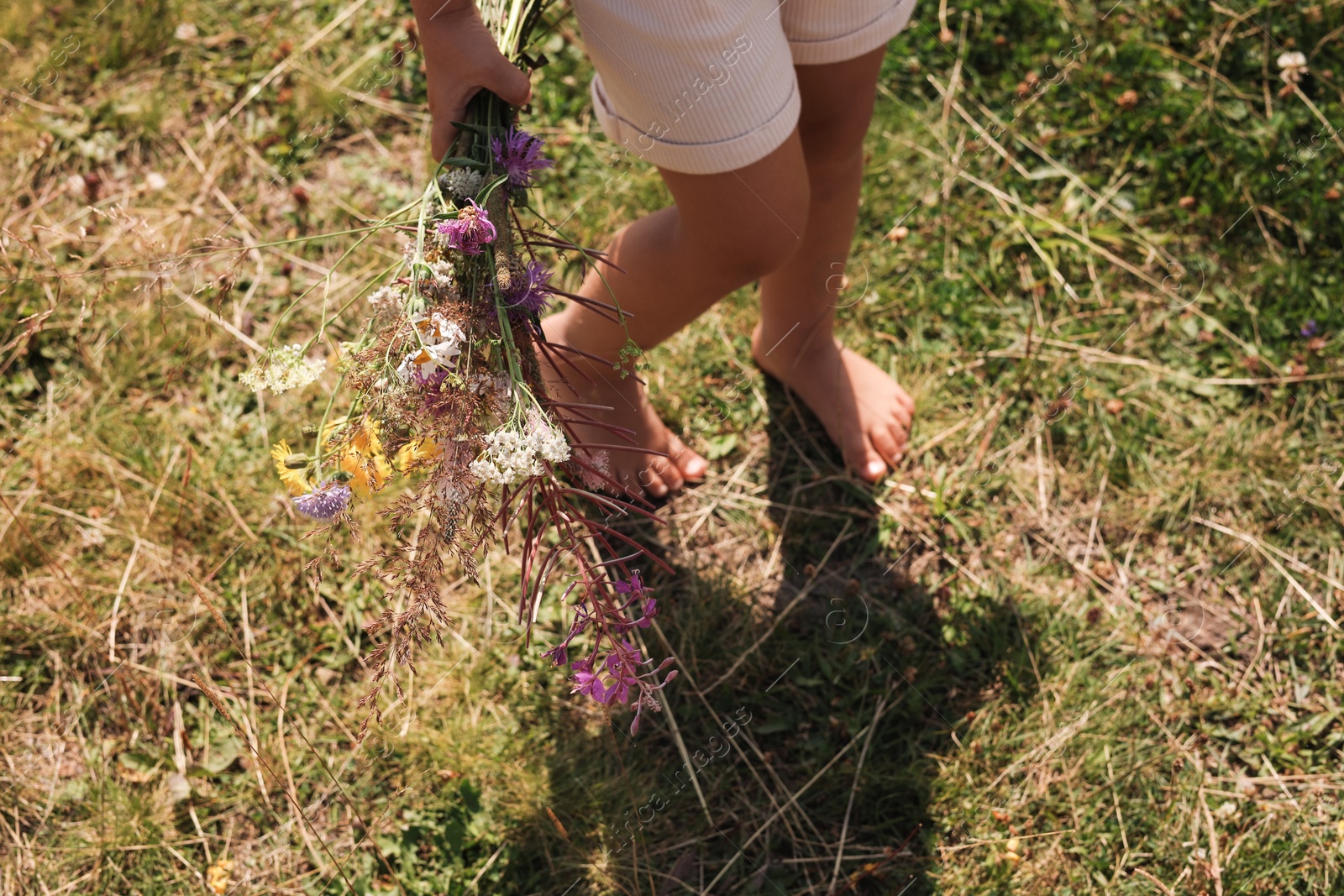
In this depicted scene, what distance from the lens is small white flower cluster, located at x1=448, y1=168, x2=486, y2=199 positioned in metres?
1.24

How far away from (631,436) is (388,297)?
60cm

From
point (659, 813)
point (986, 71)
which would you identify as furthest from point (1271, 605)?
point (986, 71)

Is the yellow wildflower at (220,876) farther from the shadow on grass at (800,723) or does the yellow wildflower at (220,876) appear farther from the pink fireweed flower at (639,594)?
the pink fireweed flower at (639,594)

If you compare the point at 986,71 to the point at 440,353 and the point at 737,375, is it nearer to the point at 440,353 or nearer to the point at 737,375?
the point at 737,375

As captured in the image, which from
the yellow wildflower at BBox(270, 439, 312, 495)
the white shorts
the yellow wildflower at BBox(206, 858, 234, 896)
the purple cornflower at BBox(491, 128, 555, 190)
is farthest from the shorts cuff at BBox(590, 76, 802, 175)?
the yellow wildflower at BBox(206, 858, 234, 896)

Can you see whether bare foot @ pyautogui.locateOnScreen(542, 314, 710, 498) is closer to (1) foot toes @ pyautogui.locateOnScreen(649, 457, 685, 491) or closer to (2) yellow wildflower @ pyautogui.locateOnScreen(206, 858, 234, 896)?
(1) foot toes @ pyautogui.locateOnScreen(649, 457, 685, 491)

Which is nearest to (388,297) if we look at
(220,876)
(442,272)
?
(442,272)

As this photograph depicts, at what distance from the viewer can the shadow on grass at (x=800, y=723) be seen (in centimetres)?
182

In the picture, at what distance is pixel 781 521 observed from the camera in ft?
7.04

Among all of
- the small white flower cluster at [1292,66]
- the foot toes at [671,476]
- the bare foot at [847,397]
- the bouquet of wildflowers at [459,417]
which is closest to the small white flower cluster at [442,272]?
the bouquet of wildflowers at [459,417]

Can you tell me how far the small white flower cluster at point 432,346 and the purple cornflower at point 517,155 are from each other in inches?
10.5

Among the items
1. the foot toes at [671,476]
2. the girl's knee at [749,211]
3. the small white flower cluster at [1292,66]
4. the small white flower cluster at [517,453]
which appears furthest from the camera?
the small white flower cluster at [1292,66]

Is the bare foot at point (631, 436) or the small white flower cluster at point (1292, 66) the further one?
the small white flower cluster at point (1292, 66)

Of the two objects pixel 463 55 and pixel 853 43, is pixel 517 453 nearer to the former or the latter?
pixel 463 55
